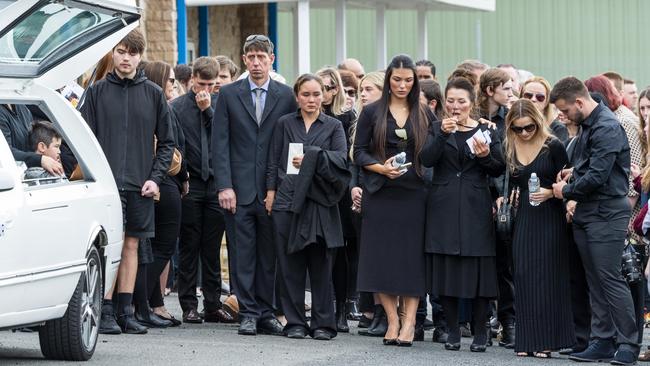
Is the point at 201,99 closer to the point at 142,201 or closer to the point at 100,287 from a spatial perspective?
the point at 142,201

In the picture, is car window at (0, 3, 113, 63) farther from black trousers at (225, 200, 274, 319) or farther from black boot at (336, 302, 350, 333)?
black boot at (336, 302, 350, 333)

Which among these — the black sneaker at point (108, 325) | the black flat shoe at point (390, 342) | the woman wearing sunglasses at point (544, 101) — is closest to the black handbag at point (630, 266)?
the woman wearing sunglasses at point (544, 101)

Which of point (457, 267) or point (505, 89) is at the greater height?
point (505, 89)

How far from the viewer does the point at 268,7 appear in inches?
1201

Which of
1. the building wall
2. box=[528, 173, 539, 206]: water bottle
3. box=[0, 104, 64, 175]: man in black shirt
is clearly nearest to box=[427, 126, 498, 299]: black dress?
box=[528, 173, 539, 206]: water bottle

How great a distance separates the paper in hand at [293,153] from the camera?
1227cm

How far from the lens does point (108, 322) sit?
1202 centimetres

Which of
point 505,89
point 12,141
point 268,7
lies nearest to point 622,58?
point 268,7

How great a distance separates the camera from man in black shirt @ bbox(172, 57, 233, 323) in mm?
13375

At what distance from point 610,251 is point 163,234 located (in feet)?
12.1

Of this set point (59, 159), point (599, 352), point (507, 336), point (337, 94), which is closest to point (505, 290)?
point (507, 336)

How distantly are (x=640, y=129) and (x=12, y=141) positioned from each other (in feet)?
15.4

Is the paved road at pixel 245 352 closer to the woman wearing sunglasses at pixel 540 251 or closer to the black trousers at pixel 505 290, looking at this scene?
A: the woman wearing sunglasses at pixel 540 251

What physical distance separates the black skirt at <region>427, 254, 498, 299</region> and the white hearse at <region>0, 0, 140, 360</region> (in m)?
2.34
